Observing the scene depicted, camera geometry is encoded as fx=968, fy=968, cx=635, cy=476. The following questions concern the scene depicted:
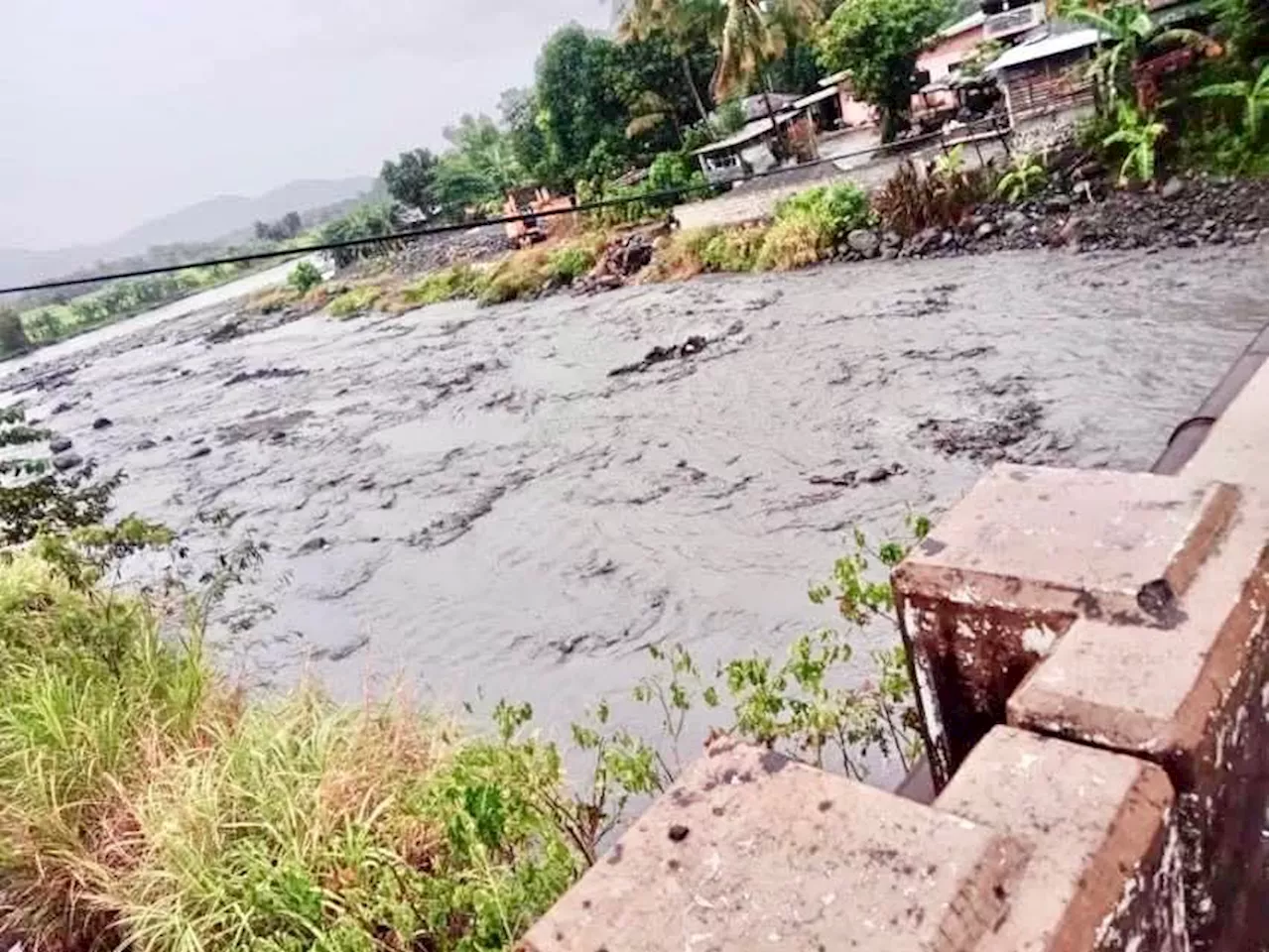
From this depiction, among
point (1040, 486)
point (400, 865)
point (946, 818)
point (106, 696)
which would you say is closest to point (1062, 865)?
point (946, 818)

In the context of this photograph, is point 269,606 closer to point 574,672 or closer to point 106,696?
point 574,672

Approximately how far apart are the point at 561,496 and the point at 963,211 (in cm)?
822

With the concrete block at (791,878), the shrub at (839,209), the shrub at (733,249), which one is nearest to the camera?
the concrete block at (791,878)

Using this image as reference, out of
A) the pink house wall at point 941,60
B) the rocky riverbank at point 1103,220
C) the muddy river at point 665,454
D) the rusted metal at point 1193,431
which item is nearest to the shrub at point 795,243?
the muddy river at point 665,454

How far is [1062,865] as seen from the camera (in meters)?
0.84

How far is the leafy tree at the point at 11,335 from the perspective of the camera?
45172 mm

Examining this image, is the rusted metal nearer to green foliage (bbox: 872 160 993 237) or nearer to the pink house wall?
green foliage (bbox: 872 160 993 237)

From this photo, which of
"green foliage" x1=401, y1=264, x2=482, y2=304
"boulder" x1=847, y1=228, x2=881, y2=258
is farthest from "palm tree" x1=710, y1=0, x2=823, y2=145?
"green foliage" x1=401, y1=264, x2=482, y2=304

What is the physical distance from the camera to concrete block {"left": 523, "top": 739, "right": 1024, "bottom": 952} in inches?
31.9

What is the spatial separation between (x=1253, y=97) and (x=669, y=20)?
12509mm

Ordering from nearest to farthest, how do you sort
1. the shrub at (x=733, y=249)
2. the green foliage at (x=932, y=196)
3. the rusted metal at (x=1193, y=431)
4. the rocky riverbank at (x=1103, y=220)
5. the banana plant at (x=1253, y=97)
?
1. the rusted metal at (x=1193, y=431)
2. the rocky riverbank at (x=1103, y=220)
3. the banana plant at (x=1253, y=97)
4. the green foliage at (x=932, y=196)
5. the shrub at (x=733, y=249)

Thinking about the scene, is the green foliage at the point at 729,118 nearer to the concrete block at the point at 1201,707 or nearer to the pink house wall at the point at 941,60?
the pink house wall at the point at 941,60

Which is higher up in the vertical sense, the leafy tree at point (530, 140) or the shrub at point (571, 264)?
the leafy tree at point (530, 140)

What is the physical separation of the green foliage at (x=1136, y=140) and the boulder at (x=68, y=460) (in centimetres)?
1580
